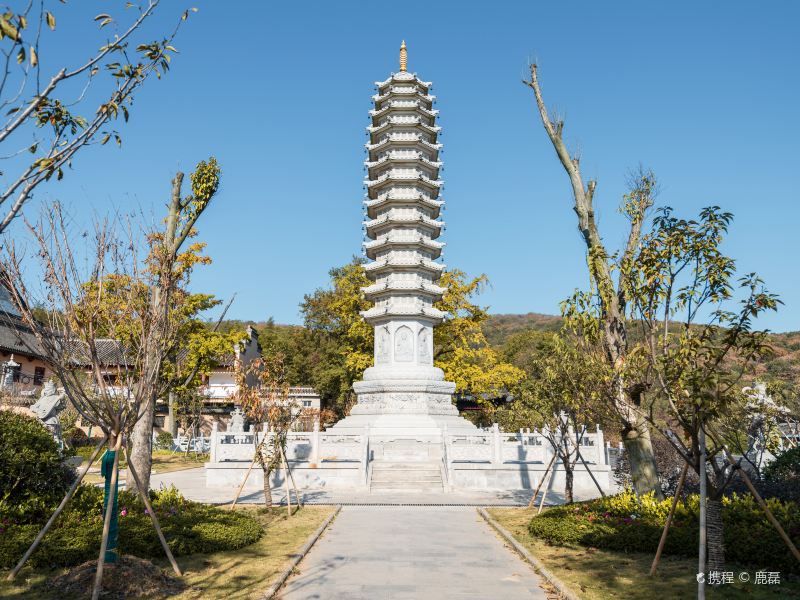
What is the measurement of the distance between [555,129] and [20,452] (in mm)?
12206

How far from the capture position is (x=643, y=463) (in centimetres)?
1152

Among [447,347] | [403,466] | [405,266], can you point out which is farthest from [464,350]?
[403,466]

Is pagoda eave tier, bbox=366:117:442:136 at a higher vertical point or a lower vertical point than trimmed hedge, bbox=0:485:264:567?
higher

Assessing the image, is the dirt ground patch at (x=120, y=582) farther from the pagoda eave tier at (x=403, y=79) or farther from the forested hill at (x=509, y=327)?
the forested hill at (x=509, y=327)

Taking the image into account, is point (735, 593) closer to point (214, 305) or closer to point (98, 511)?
point (98, 511)

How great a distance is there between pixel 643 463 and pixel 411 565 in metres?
5.42

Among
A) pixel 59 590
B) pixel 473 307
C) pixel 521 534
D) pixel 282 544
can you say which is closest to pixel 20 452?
pixel 59 590

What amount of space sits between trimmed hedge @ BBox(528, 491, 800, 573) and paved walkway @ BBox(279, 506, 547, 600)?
1.39 metres

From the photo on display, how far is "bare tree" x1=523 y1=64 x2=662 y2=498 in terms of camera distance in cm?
954

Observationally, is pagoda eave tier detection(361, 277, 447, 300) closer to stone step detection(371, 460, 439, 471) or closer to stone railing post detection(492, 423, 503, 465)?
stone step detection(371, 460, 439, 471)

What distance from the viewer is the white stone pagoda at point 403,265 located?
1006 inches

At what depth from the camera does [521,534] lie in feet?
36.9

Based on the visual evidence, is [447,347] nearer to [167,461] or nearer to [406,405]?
[406,405]

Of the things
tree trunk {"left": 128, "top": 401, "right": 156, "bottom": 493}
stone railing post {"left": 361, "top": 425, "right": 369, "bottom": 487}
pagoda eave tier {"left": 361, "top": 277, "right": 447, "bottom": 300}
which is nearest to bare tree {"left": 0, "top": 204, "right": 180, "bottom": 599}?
tree trunk {"left": 128, "top": 401, "right": 156, "bottom": 493}
